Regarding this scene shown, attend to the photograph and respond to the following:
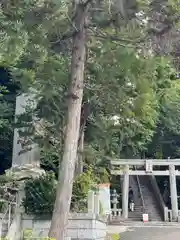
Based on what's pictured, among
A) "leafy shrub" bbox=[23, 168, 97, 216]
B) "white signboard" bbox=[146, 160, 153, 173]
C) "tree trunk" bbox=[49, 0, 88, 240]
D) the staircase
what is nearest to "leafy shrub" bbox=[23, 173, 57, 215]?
"leafy shrub" bbox=[23, 168, 97, 216]

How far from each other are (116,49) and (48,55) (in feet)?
4.42

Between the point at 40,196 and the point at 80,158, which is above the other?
the point at 80,158

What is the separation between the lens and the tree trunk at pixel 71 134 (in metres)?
6.55

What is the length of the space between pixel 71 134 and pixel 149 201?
14524 mm

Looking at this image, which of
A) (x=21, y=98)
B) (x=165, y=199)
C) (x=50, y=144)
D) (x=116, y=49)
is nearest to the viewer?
(x=116, y=49)

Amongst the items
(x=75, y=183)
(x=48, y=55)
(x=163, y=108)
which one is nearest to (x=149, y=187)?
(x=163, y=108)

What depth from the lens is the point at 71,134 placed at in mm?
7031

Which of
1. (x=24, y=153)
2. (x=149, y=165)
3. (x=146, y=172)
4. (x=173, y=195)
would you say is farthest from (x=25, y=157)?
(x=173, y=195)

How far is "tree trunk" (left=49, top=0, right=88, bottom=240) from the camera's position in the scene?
655cm

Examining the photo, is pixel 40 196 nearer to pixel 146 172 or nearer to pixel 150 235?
pixel 150 235

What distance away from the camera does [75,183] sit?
8.60 meters

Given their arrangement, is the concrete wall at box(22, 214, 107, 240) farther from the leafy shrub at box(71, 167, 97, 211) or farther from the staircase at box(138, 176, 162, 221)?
the staircase at box(138, 176, 162, 221)

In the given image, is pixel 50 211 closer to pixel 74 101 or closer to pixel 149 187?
pixel 74 101

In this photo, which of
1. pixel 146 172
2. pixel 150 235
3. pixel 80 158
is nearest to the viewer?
pixel 80 158
